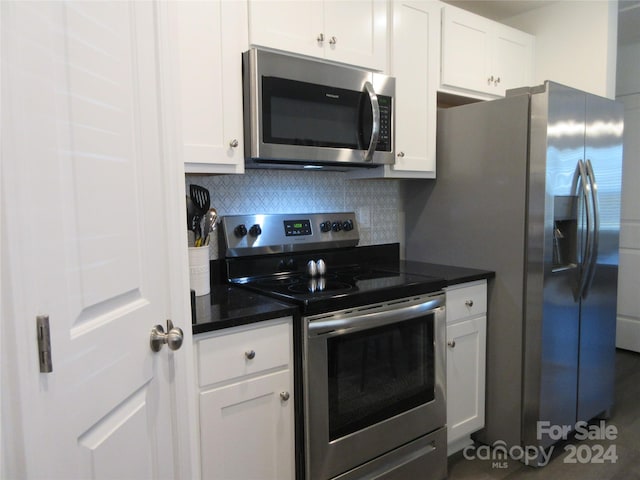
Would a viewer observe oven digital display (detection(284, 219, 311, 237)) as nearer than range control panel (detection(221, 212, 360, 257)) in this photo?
No

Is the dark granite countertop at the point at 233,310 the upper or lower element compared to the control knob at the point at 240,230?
Answer: lower

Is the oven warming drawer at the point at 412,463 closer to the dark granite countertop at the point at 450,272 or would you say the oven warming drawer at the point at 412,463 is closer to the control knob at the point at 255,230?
the dark granite countertop at the point at 450,272

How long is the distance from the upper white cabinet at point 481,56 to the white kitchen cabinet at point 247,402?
1645mm

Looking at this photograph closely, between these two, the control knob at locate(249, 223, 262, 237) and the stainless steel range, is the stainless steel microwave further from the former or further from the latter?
the stainless steel range

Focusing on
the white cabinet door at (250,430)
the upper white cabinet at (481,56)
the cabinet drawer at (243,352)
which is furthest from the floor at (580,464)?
the upper white cabinet at (481,56)

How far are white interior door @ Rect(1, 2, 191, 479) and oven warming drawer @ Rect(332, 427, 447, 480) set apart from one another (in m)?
0.92

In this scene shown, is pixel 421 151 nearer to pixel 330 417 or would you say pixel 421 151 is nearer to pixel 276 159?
pixel 276 159

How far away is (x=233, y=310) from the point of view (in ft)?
5.37

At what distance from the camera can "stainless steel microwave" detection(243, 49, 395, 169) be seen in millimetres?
1847

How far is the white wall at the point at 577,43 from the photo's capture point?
271 cm

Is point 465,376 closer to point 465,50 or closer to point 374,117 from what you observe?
point 374,117

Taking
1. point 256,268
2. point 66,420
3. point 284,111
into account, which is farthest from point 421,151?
point 66,420

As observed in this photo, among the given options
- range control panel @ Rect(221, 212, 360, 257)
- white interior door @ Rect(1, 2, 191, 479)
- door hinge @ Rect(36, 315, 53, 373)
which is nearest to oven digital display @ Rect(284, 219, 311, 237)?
range control panel @ Rect(221, 212, 360, 257)

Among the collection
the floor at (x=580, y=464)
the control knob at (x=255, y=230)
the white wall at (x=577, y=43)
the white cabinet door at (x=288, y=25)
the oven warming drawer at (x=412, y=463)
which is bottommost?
the floor at (x=580, y=464)
